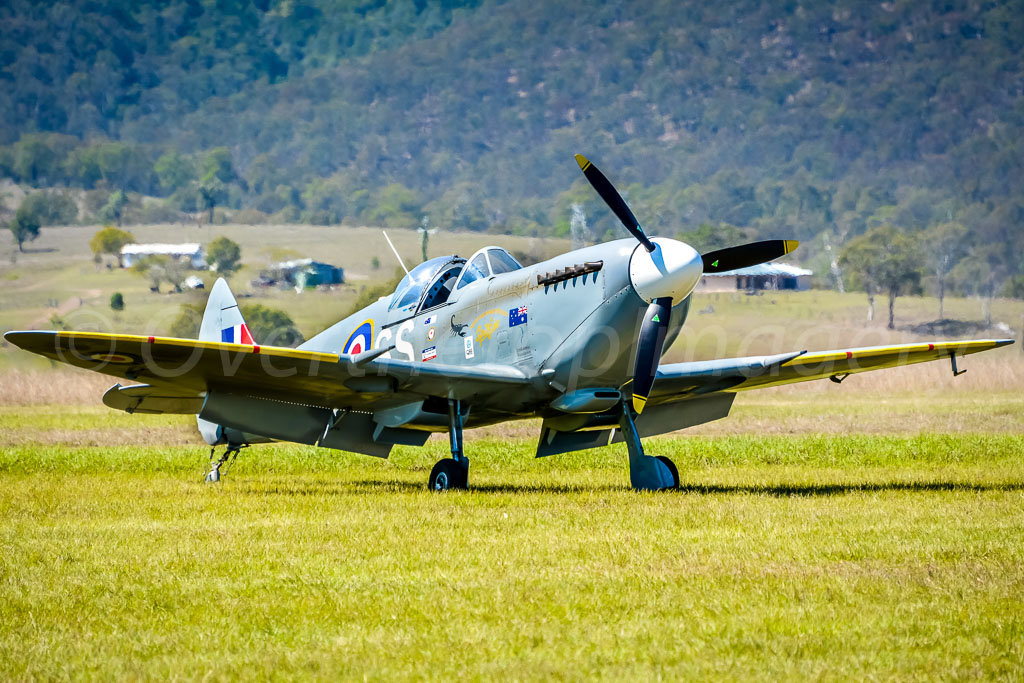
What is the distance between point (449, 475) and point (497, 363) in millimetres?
1281

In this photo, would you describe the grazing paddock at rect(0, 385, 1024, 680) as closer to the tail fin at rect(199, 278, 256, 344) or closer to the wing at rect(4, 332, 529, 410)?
the wing at rect(4, 332, 529, 410)

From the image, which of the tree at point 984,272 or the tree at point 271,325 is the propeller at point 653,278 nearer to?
the tree at point 271,325

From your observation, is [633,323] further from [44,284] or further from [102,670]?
[44,284]

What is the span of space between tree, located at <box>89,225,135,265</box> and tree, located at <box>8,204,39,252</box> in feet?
37.0

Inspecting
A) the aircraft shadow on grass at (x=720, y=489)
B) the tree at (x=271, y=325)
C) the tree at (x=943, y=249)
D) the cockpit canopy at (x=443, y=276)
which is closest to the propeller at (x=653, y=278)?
the aircraft shadow on grass at (x=720, y=489)

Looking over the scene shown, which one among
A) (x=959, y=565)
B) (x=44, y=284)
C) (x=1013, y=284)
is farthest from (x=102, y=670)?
(x=1013, y=284)

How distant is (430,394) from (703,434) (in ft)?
41.9

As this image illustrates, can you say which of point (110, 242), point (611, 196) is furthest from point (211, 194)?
point (611, 196)

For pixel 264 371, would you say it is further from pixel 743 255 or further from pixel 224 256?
pixel 224 256

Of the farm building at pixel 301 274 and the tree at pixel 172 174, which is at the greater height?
the tree at pixel 172 174

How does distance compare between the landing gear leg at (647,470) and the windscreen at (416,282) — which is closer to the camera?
the landing gear leg at (647,470)

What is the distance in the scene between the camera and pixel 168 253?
338ft

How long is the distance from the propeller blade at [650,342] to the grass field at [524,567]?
1.13 meters

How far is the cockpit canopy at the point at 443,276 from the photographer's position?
563 inches
